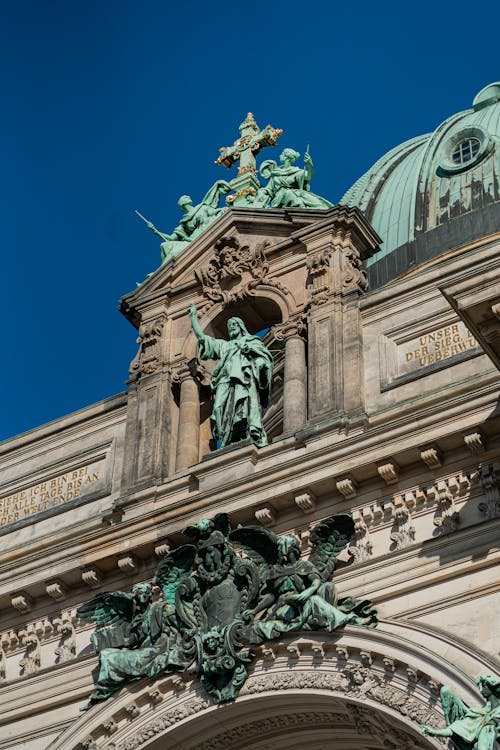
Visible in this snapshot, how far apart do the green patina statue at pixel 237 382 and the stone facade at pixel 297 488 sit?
397 mm

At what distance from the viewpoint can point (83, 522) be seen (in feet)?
74.3

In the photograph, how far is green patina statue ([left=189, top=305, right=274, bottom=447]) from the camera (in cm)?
2234

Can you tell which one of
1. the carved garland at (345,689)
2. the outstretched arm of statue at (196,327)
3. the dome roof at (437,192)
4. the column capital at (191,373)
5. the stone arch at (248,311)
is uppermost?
the dome roof at (437,192)

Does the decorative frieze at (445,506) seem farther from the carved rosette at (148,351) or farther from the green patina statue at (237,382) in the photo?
the carved rosette at (148,351)

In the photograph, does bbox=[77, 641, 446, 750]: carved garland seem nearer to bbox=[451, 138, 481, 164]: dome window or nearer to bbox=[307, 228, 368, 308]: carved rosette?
bbox=[307, 228, 368, 308]: carved rosette

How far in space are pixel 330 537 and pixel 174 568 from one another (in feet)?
6.50

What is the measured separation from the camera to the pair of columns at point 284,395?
22062mm

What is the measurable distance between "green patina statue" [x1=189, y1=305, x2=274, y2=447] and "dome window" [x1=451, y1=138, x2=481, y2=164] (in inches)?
481

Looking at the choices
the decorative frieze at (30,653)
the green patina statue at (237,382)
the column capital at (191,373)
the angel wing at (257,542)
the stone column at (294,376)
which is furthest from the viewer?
the column capital at (191,373)

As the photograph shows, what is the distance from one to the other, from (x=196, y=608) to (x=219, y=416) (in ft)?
9.63

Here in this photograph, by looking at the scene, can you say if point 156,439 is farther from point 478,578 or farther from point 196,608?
point 478,578

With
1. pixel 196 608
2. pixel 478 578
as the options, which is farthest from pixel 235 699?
pixel 478 578

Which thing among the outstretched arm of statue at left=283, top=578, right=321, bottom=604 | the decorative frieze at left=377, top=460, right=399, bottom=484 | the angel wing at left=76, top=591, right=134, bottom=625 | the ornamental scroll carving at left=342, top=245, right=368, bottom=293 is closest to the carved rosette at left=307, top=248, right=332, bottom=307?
the ornamental scroll carving at left=342, top=245, right=368, bottom=293

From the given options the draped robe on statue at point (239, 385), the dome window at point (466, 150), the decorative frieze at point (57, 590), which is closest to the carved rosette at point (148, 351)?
the draped robe on statue at point (239, 385)
